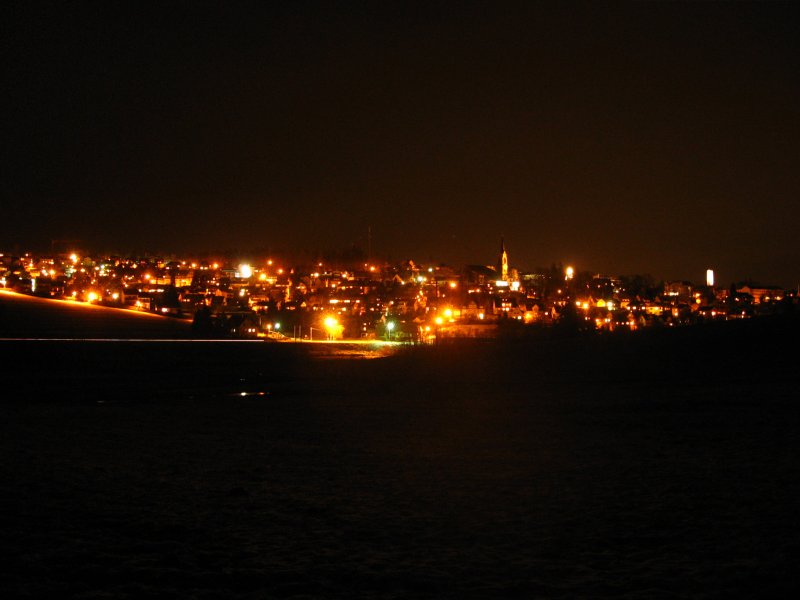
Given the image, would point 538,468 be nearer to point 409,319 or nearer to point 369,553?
point 369,553

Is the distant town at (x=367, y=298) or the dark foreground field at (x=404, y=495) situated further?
the distant town at (x=367, y=298)

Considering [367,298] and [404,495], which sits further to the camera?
[367,298]

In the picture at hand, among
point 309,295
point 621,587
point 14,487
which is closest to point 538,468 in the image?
point 621,587

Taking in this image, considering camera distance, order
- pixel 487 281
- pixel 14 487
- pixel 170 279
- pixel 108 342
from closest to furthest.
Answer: pixel 14 487 < pixel 108 342 < pixel 170 279 < pixel 487 281

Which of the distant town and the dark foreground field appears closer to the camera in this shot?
the dark foreground field
